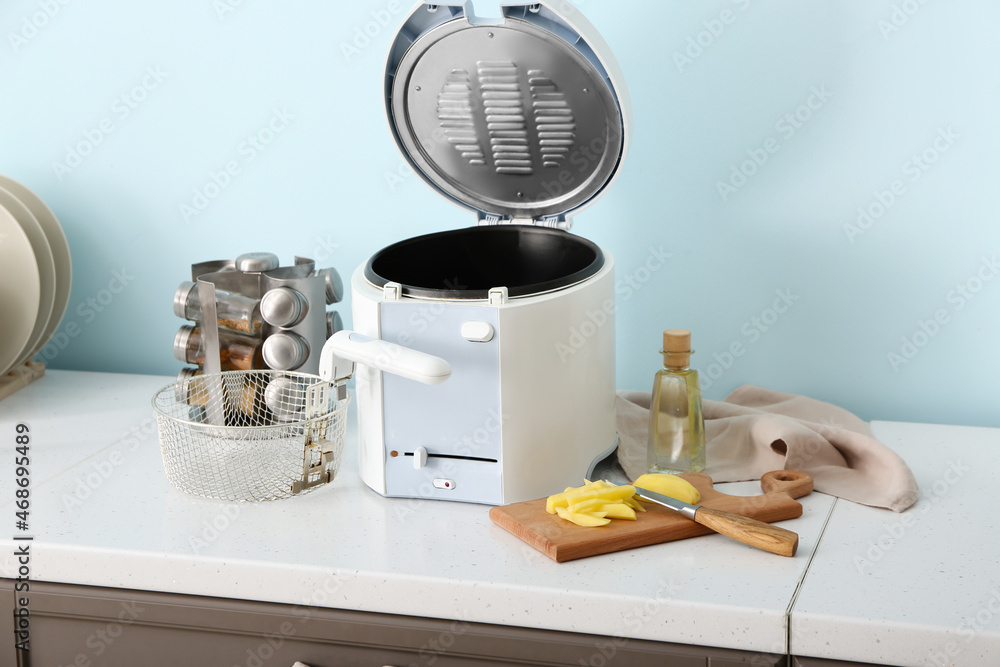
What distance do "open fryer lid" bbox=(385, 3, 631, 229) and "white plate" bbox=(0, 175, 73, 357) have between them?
2.10 ft

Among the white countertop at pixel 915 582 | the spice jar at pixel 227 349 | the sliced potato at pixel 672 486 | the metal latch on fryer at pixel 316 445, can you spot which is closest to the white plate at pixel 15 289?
the spice jar at pixel 227 349

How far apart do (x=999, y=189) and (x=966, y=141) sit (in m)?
0.08

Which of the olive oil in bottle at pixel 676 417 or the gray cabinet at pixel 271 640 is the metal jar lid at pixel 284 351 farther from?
the olive oil in bottle at pixel 676 417

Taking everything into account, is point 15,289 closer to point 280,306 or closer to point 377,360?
point 280,306

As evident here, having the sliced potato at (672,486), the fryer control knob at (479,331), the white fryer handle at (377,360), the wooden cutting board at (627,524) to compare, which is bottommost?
the wooden cutting board at (627,524)

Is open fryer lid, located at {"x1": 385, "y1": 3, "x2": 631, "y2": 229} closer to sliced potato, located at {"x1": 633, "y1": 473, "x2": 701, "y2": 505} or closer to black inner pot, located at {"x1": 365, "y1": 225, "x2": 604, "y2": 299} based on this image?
black inner pot, located at {"x1": 365, "y1": 225, "x2": 604, "y2": 299}

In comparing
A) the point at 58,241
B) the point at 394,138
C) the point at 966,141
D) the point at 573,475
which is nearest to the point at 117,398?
the point at 58,241

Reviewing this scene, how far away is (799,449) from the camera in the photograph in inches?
42.5

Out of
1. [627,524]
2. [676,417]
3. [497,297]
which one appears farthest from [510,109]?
[627,524]

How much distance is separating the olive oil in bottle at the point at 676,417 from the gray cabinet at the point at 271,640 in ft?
0.99

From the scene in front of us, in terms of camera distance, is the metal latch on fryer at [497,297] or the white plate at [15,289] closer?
the metal latch on fryer at [497,297]

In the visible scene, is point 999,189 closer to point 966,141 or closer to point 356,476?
point 966,141

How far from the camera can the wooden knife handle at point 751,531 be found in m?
0.88

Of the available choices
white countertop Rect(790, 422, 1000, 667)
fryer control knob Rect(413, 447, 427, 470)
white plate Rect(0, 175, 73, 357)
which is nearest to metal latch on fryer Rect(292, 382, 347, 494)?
fryer control knob Rect(413, 447, 427, 470)
